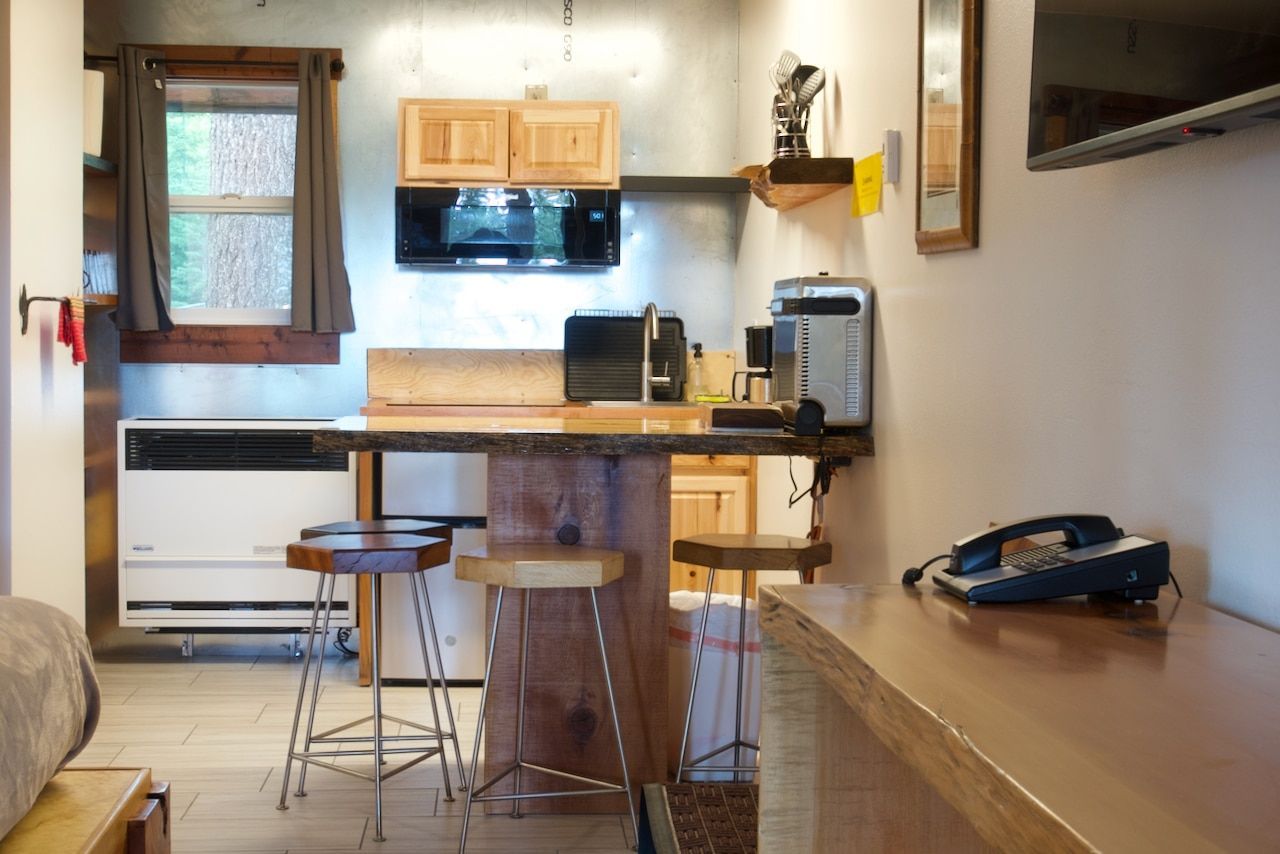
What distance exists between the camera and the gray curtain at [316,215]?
501 cm

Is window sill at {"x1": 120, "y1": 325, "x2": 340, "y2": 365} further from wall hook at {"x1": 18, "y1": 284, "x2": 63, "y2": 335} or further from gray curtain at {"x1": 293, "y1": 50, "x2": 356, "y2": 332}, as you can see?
wall hook at {"x1": 18, "y1": 284, "x2": 63, "y2": 335}

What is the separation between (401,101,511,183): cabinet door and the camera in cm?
493

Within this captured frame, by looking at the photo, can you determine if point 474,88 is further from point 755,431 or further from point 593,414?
point 755,431

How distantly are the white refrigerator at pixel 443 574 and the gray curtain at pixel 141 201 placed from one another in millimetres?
1362

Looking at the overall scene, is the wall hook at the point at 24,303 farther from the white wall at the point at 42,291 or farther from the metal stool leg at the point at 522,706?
the metal stool leg at the point at 522,706

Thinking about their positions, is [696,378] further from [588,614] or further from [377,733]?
[377,733]

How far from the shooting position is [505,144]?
4.93 metres

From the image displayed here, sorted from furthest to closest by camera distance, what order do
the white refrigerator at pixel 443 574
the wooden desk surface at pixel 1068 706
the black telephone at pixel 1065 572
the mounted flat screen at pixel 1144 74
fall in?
the white refrigerator at pixel 443 574 → the black telephone at pixel 1065 572 → the mounted flat screen at pixel 1144 74 → the wooden desk surface at pixel 1068 706

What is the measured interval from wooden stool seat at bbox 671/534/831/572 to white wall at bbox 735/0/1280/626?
204 mm

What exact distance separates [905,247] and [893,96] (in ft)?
1.30

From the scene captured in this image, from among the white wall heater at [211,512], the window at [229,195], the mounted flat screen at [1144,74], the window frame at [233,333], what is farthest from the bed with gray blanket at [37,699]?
the window at [229,195]

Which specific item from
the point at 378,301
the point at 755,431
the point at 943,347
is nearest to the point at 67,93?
the point at 378,301

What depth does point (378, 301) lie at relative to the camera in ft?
17.2

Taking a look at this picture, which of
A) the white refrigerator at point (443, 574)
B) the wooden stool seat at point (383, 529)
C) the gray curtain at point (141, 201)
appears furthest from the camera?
the gray curtain at point (141, 201)
